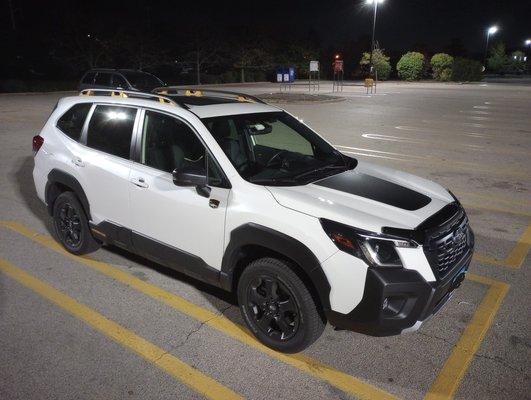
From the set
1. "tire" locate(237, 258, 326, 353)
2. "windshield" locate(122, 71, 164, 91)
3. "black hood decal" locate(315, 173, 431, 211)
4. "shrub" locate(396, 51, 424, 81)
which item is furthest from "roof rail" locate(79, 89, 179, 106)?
"shrub" locate(396, 51, 424, 81)

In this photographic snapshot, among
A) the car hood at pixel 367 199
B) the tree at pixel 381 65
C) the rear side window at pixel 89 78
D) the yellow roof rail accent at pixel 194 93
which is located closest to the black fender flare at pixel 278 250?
the car hood at pixel 367 199

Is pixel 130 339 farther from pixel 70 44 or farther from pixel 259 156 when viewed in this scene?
pixel 70 44

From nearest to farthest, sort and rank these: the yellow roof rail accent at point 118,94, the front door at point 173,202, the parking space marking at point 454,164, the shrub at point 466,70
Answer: the front door at point 173,202 → the yellow roof rail accent at point 118,94 → the parking space marking at point 454,164 → the shrub at point 466,70

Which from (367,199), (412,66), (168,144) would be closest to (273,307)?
(367,199)

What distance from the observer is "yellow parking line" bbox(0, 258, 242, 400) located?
2869mm

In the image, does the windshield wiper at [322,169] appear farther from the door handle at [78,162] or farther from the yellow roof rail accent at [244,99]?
the door handle at [78,162]

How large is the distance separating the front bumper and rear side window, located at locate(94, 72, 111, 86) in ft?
48.3

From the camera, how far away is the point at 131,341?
331 cm

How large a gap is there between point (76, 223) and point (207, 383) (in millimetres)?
2468

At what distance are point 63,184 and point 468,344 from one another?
3932 millimetres

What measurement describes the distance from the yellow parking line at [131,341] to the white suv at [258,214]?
54 cm

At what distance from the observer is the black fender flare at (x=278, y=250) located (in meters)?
2.80

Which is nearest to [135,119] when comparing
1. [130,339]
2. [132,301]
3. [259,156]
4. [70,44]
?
[259,156]

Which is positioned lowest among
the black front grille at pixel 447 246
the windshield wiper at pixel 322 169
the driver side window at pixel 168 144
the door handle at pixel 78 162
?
the black front grille at pixel 447 246
